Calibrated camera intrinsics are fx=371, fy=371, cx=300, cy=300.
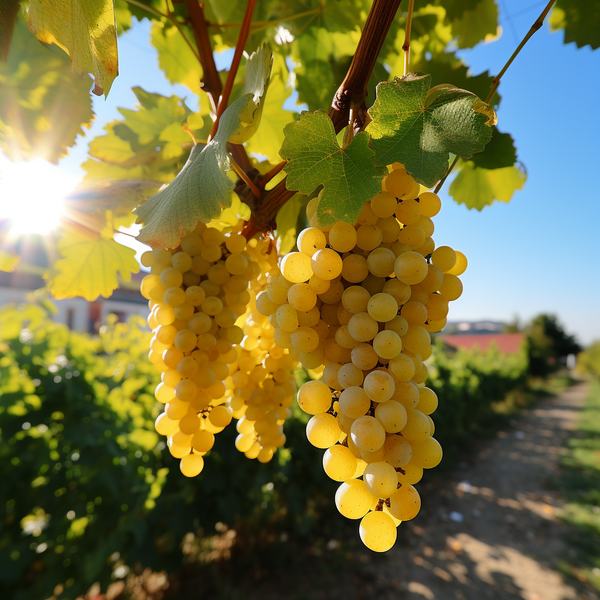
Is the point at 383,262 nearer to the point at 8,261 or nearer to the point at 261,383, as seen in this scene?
the point at 261,383

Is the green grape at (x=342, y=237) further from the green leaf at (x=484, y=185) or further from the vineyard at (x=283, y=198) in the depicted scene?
the green leaf at (x=484, y=185)

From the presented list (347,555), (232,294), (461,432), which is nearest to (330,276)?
(232,294)

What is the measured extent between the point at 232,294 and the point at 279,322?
0.19 metres

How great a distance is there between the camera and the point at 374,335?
409 millimetres

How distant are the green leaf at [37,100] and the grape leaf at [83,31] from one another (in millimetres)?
250

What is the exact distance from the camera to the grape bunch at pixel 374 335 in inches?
14.4

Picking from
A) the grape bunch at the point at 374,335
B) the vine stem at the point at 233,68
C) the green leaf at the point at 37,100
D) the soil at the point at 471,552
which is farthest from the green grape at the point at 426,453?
the soil at the point at 471,552

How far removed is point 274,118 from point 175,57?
319 millimetres

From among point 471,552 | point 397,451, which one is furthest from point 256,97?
point 471,552

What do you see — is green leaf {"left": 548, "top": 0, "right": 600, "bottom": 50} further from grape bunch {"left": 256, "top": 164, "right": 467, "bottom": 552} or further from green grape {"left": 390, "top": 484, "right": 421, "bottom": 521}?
green grape {"left": 390, "top": 484, "right": 421, "bottom": 521}

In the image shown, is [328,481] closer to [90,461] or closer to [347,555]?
[347,555]

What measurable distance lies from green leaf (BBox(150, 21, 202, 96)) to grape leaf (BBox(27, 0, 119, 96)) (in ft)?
1.67

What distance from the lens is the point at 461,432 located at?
23.5ft

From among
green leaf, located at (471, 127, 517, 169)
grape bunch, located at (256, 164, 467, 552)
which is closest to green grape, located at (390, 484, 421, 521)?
grape bunch, located at (256, 164, 467, 552)
